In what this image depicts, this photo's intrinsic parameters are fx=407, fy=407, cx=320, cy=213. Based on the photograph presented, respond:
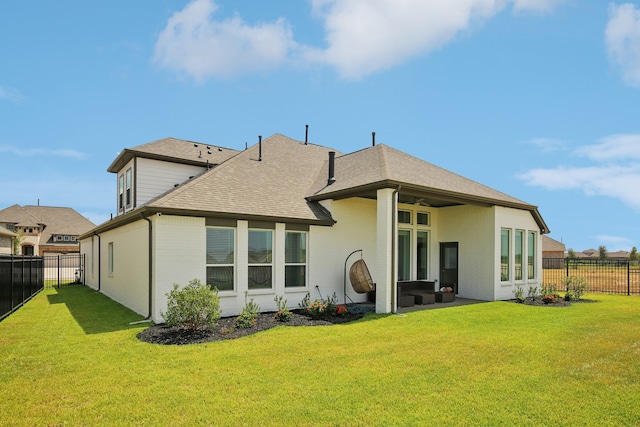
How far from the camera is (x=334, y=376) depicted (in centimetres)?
612

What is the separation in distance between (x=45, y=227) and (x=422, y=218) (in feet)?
175

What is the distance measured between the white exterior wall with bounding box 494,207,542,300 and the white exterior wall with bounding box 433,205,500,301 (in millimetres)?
247

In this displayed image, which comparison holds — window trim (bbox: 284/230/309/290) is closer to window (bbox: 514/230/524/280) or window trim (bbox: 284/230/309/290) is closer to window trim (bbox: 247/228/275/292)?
window trim (bbox: 247/228/275/292)

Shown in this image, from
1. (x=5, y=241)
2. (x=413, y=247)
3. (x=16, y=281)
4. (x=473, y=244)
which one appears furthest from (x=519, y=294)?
(x=5, y=241)

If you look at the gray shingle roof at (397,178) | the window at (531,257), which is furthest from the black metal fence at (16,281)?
the window at (531,257)

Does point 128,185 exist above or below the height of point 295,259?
above

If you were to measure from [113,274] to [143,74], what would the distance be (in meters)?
8.23

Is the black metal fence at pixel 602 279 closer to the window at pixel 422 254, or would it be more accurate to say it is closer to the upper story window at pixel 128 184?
the window at pixel 422 254

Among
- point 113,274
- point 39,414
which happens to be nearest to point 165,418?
point 39,414

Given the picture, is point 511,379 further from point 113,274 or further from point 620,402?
point 113,274

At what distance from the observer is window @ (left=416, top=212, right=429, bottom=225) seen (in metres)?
16.5

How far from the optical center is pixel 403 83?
37.5ft

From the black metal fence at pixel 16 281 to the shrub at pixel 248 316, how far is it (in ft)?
23.3

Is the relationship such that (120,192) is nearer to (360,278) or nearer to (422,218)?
(360,278)
